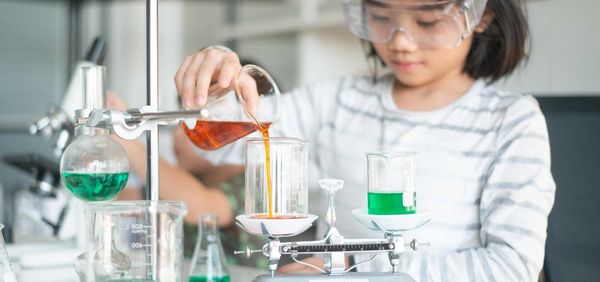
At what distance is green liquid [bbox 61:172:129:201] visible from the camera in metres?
1.08

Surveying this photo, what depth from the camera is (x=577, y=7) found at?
7.27 ft

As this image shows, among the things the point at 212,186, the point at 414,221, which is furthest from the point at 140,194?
the point at 414,221

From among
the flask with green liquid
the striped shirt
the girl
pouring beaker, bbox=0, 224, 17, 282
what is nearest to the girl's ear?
the girl

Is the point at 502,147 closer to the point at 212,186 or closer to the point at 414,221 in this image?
the point at 414,221

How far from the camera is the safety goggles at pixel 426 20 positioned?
1.40 meters

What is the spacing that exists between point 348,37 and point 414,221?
243 cm

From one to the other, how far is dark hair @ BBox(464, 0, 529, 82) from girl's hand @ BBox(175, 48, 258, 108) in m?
0.59

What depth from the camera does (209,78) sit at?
1172 millimetres

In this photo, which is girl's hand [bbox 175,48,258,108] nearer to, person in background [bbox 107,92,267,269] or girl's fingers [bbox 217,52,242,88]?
girl's fingers [bbox 217,52,242,88]

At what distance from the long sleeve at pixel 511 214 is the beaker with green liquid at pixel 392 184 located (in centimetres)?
23

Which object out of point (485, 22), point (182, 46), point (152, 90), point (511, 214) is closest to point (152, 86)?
point (152, 90)

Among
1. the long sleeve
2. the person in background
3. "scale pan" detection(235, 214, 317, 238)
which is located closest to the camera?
"scale pan" detection(235, 214, 317, 238)

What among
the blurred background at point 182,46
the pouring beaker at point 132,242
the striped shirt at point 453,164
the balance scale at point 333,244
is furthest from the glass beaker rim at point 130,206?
the blurred background at point 182,46

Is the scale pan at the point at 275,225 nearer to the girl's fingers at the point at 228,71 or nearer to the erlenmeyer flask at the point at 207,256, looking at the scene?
the girl's fingers at the point at 228,71
